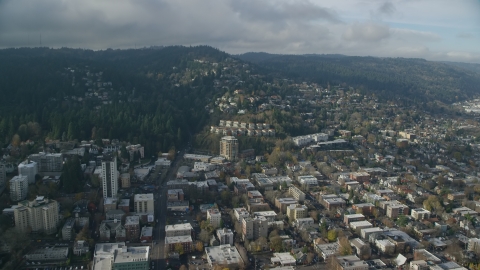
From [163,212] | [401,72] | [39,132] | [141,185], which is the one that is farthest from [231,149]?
[401,72]

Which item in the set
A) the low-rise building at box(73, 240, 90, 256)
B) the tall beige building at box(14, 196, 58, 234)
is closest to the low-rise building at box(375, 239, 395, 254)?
the low-rise building at box(73, 240, 90, 256)

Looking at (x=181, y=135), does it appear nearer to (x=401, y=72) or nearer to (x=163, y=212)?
(x=163, y=212)

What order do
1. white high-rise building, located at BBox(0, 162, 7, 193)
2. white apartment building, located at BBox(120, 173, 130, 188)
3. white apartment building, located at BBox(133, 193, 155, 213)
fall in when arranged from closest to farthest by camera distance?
white apartment building, located at BBox(133, 193, 155, 213) < white high-rise building, located at BBox(0, 162, 7, 193) < white apartment building, located at BBox(120, 173, 130, 188)

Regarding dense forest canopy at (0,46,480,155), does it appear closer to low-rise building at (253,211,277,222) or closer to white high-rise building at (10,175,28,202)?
white high-rise building at (10,175,28,202)

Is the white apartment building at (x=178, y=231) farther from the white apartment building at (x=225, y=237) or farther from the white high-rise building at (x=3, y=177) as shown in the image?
the white high-rise building at (x=3, y=177)

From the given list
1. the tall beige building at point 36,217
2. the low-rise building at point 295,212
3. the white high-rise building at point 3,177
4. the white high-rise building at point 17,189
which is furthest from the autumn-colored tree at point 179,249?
the white high-rise building at point 3,177

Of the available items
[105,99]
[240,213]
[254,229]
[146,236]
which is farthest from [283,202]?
[105,99]
